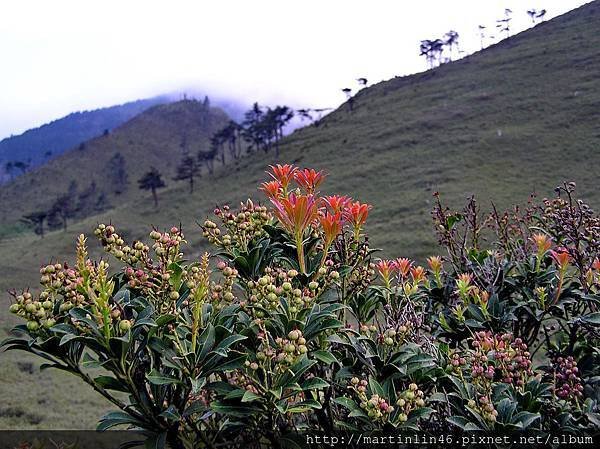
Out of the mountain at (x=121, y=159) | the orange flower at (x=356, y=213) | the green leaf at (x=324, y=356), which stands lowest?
the green leaf at (x=324, y=356)

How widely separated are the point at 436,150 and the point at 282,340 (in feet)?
152

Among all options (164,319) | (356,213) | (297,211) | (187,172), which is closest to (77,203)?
(187,172)

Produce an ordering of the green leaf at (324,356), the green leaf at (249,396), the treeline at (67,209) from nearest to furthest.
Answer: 1. the green leaf at (249,396)
2. the green leaf at (324,356)
3. the treeline at (67,209)

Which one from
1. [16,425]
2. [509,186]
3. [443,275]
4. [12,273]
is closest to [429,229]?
[509,186]

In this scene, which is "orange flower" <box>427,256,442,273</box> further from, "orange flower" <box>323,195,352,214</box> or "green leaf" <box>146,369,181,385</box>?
"green leaf" <box>146,369,181,385</box>

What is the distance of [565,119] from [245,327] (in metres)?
Answer: 49.7

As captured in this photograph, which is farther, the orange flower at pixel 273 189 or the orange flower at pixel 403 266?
the orange flower at pixel 403 266

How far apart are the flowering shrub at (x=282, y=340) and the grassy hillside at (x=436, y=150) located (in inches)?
518

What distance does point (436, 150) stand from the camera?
45.3 metres

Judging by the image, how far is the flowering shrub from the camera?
1.56 metres

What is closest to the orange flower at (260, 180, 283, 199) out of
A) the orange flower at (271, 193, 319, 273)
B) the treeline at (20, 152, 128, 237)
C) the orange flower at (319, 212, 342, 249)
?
the orange flower at (271, 193, 319, 273)

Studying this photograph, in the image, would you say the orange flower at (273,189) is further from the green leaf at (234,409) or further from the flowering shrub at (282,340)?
the green leaf at (234,409)

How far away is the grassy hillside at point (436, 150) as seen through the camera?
32875mm

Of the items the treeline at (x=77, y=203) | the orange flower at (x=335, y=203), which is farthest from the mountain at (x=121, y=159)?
the orange flower at (x=335, y=203)
